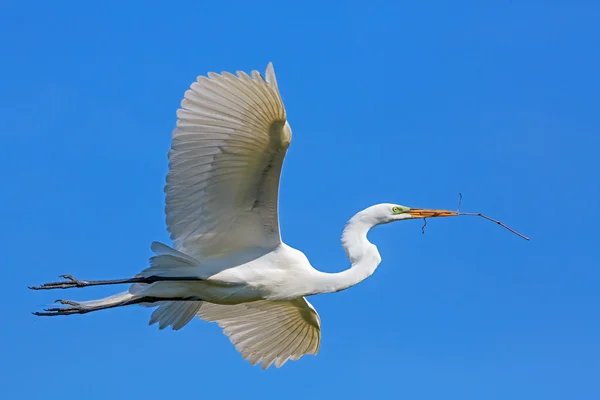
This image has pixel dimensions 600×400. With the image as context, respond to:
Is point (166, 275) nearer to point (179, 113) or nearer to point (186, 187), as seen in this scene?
point (186, 187)

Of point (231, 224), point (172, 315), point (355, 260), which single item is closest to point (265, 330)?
point (172, 315)

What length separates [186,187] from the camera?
31.6 ft

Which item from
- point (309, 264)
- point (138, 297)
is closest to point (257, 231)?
point (309, 264)

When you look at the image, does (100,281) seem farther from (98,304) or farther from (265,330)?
(265,330)

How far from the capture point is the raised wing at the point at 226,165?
909cm

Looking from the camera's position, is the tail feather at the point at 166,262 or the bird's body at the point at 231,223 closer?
the bird's body at the point at 231,223

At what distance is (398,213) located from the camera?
34.9ft

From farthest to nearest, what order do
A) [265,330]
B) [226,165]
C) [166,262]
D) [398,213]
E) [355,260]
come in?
[265,330] < [398,213] < [355,260] < [166,262] < [226,165]

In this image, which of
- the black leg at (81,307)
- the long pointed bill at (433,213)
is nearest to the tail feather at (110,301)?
the black leg at (81,307)

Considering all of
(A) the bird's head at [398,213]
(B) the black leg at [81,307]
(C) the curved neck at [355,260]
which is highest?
(A) the bird's head at [398,213]

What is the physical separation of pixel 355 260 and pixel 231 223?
128cm

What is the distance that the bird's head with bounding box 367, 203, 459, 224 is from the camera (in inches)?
415

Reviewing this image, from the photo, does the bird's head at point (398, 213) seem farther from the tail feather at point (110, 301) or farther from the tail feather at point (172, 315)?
the tail feather at point (110, 301)

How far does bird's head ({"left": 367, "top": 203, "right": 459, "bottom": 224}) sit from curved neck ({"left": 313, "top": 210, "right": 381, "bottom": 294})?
12 cm
